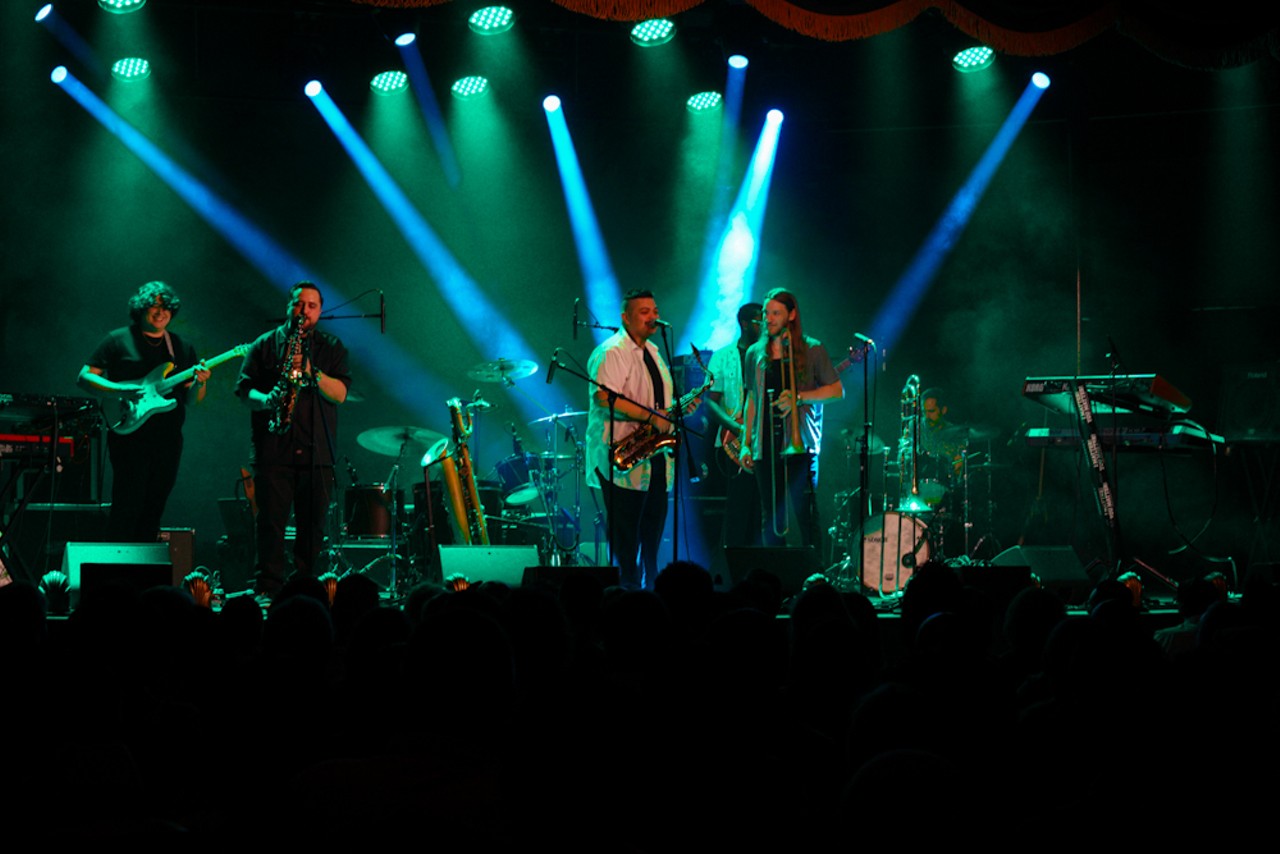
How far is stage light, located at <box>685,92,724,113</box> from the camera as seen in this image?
12.5 meters

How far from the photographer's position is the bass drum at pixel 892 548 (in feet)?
32.5

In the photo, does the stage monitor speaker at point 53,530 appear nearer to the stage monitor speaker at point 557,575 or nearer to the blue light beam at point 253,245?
the blue light beam at point 253,245

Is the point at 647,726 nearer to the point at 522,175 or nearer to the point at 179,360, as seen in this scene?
the point at 179,360

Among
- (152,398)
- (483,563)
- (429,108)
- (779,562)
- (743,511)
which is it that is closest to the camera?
(779,562)

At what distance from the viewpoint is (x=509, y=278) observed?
12977 millimetres

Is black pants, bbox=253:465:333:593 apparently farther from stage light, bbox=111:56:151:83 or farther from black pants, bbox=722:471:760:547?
stage light, bbox=111:56:151:83

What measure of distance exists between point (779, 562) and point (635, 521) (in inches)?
48.3

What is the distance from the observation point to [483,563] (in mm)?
7586

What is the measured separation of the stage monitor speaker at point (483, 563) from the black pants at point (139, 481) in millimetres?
2392

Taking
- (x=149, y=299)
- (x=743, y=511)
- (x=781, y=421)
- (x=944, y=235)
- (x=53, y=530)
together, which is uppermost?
(x=944, y=235)

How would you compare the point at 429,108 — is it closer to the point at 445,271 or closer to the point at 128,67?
the point at 445,271

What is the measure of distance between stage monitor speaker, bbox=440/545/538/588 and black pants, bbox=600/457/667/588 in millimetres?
738

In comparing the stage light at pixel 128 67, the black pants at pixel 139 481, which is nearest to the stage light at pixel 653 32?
the stage light at pixel 128 67


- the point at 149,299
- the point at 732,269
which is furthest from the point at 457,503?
the point at 732,269
